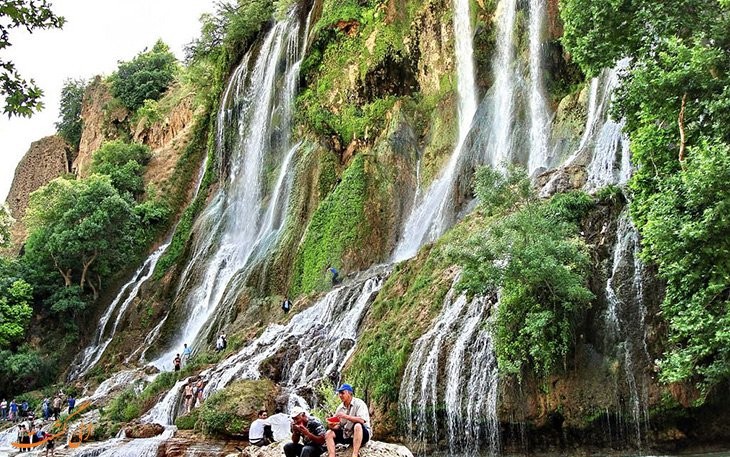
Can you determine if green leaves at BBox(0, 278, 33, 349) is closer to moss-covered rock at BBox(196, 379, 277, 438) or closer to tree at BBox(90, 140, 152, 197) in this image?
tree at BBox(90, 140, 152, 197)

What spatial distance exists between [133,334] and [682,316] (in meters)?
28.4

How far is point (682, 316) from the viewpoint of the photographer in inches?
462

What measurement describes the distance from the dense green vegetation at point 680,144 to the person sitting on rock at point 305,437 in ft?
20.8

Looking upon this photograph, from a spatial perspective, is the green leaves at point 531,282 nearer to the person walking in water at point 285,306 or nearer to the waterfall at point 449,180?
the waterfall at point 449,180

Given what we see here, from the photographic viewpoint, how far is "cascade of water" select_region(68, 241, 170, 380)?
112ft

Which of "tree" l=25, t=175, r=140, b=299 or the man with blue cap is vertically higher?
"tree" l=25, t=175, r=140, b=299

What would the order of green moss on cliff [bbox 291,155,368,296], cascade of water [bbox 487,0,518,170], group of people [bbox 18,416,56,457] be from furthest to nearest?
green moss on cliff [bbox 291,155,368,296]
cascade of water [bbox 487,0,518,170]
group of people [bbox 18,416,56,457]

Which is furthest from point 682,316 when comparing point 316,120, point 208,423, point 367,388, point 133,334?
point 133,334

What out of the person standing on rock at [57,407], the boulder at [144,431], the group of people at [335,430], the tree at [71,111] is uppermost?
the tree at [71,111]

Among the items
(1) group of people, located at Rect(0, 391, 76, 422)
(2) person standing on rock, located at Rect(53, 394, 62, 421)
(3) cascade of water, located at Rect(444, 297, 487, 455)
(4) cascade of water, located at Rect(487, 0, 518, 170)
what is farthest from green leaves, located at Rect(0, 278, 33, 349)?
(3) cascade of water, located at Rect(444, 297, 487, 455)

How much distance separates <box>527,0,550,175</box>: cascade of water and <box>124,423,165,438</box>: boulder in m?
14.5

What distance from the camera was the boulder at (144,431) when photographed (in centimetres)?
1850

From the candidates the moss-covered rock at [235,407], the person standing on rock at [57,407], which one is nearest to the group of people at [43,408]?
the person standing on rock at [57,407]

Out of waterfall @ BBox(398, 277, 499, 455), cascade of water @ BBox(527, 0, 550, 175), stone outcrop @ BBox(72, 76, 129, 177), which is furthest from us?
stone outcrop @ BBox(72, 76, 129, 177)
